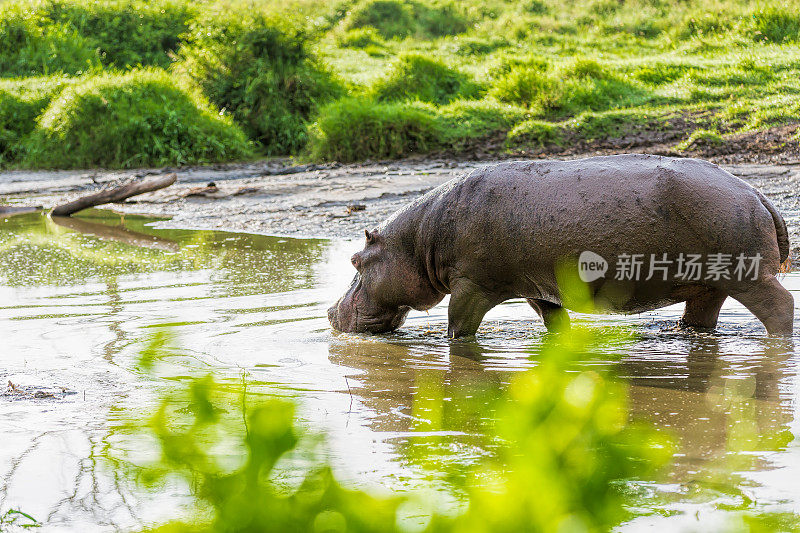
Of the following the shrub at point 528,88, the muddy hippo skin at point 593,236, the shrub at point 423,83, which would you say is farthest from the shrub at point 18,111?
the muddy hippo skin at point 593,236

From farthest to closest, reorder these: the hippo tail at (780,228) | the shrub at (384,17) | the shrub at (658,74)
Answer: the shrub at (384,17) → the shrub at (658,74) → the hippo tail at (780,228)

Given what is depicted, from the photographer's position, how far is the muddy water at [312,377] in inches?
113

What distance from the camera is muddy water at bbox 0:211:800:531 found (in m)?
2.86

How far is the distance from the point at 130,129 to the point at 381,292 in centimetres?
1168

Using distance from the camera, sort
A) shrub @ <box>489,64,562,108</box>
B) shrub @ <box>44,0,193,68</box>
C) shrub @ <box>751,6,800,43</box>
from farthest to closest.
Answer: shrub @ <box>44,0,193,68</box>, shrub @ <box>751,6,800,43</box>, shrub @ <box>489,64,562,108</box>

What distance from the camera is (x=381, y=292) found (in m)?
5.67

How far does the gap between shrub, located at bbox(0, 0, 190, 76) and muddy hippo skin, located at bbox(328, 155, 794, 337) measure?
17.2 meters

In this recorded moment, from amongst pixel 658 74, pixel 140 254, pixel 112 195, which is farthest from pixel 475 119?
pixel 140 254

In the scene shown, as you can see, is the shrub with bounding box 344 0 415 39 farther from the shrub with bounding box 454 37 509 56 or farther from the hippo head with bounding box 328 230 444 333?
the hippo head with bounding box 328 230 444 333

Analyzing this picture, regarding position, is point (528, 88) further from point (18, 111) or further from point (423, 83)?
point (18, 111)

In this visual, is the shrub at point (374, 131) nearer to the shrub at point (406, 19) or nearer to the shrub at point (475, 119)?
the shrub at point (475, 119)

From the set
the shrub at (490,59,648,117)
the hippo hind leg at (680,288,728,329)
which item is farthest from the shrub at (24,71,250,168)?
the hippo hind leg at (680,288,728,329)

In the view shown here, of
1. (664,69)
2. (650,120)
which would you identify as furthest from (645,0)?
(650,120)

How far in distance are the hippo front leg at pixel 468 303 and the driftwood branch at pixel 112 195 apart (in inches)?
310
